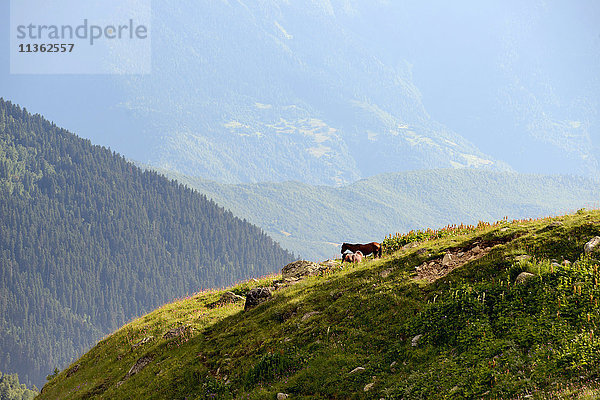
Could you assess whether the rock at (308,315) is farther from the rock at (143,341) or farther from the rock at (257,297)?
the rock at (143,341)

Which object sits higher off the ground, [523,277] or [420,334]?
[523,277]

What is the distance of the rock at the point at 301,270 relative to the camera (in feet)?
93.4

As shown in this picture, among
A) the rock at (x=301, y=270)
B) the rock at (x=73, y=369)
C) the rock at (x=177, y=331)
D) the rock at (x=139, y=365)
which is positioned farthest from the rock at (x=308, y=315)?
the rock at (x=73, y=369)

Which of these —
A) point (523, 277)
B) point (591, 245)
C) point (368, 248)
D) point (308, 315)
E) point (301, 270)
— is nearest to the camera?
point (523, 277)

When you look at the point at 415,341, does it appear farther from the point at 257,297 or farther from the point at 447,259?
the point at 257,297

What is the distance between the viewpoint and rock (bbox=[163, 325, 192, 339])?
1020 inches

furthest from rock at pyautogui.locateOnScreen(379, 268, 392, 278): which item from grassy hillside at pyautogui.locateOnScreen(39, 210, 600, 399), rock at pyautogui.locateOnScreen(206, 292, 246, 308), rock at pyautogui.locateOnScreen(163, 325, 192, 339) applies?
rock at pyautogui.locateOnScreen(206, 292, 246, 308)

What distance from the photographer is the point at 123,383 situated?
926 inches

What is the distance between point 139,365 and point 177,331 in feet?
8.10

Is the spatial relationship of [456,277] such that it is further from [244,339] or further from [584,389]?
[244,339]

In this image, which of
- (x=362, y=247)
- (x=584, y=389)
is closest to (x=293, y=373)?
(x=584, y=389)

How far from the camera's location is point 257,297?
Answer: 25.4 metres

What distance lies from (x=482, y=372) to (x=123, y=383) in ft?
51.9

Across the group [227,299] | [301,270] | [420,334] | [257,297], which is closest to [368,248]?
[301,270]
